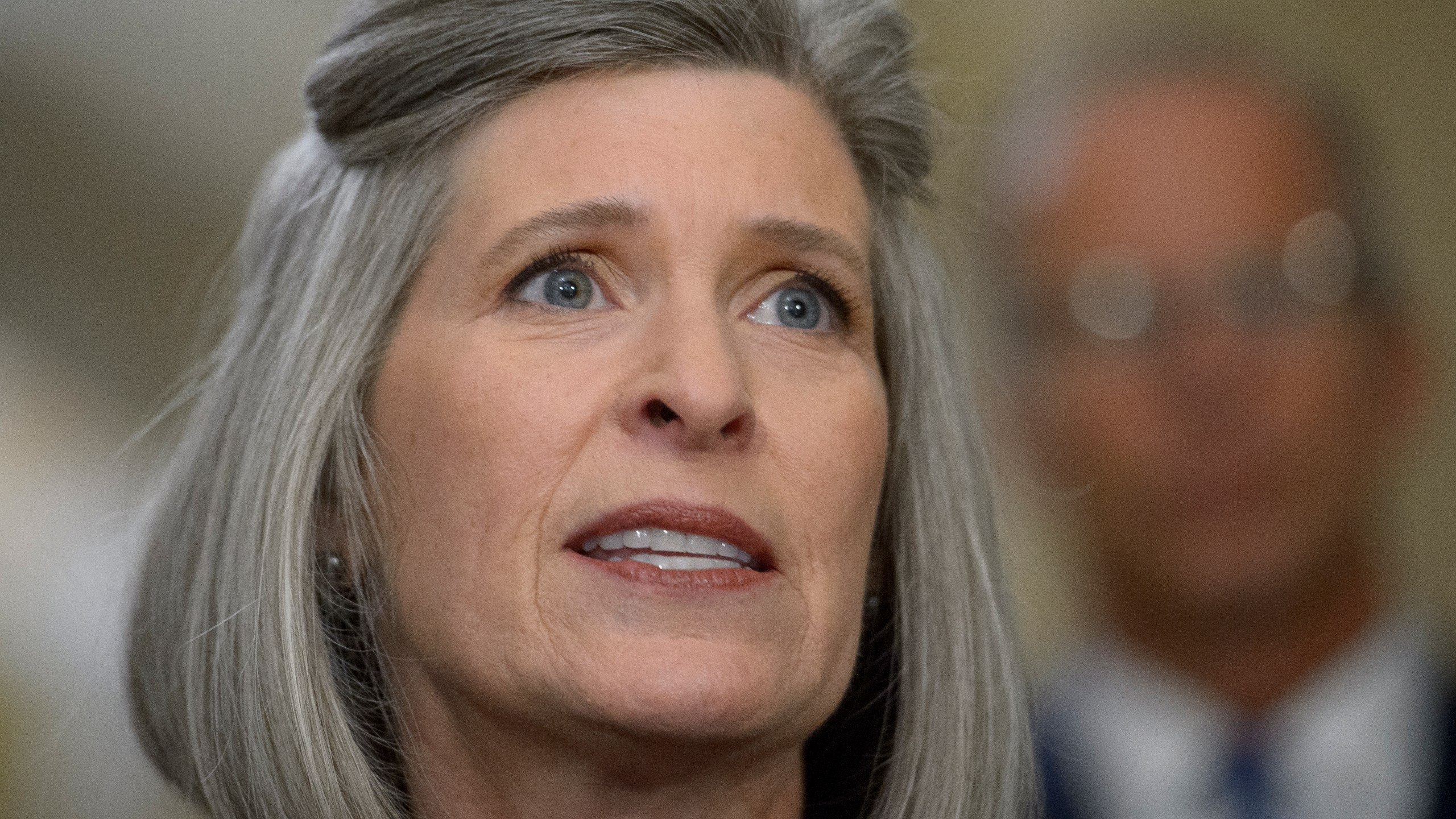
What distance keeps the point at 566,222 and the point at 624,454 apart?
1.03 feet

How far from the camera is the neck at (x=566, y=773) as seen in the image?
1.67m

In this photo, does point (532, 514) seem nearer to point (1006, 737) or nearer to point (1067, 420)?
point (1006, 737)

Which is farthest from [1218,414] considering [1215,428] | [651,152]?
[651,152]

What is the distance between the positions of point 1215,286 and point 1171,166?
325 millimetres

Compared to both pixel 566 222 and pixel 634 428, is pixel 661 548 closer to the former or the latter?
pixel 634 428

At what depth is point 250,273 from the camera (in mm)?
2160

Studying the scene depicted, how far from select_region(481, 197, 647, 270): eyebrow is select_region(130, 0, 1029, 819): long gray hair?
0.42 feet

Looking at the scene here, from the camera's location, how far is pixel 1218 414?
3.12 metres

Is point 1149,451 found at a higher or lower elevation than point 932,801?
higher

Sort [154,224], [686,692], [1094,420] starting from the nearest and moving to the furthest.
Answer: [686,692], [1094,420], [154,224]

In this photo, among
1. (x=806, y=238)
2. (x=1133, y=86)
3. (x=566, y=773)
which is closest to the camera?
(x=566, y=773)

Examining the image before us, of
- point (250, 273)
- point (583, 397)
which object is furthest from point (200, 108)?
point (583, 397)

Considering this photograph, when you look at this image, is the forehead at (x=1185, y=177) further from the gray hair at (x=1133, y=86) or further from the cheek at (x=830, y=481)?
the cheek at (x=830, y=481)

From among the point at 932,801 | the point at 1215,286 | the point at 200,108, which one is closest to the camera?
the point at 932,801
